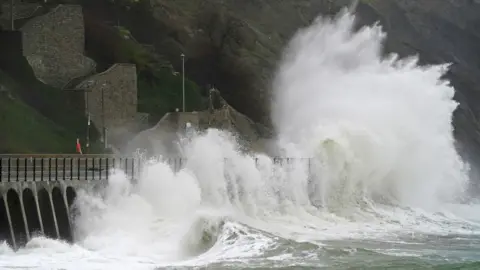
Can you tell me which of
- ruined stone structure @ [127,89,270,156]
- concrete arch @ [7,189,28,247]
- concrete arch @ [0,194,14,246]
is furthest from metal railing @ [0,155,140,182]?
ruined stone structure @ [127,89,270,156]

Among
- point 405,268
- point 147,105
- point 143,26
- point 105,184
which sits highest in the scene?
point 143,26

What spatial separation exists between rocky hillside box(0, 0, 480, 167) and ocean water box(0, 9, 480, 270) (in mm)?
7477

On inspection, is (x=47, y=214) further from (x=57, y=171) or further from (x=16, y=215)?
(x=57, y=171)

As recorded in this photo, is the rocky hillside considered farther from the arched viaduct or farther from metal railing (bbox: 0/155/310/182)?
the arched viaduct

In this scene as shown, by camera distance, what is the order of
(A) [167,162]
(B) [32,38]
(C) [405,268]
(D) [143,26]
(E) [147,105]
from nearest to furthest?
(C) [405,268], (A) [167,162], (B) [32,38], (E) [147,105], (D) [143,26]

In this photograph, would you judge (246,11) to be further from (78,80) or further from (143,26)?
(78,80)

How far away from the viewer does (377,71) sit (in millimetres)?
45406

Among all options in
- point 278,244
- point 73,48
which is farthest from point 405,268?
point 73,48

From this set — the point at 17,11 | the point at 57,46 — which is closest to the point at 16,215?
the point at 57,46

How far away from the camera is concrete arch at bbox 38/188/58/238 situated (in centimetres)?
2383

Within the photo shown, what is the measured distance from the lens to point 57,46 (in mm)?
43562

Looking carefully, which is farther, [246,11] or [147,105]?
[246,11]

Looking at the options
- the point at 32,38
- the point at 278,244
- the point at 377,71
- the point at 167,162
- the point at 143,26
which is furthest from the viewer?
the point at 143,26

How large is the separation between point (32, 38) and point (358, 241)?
23737mm
